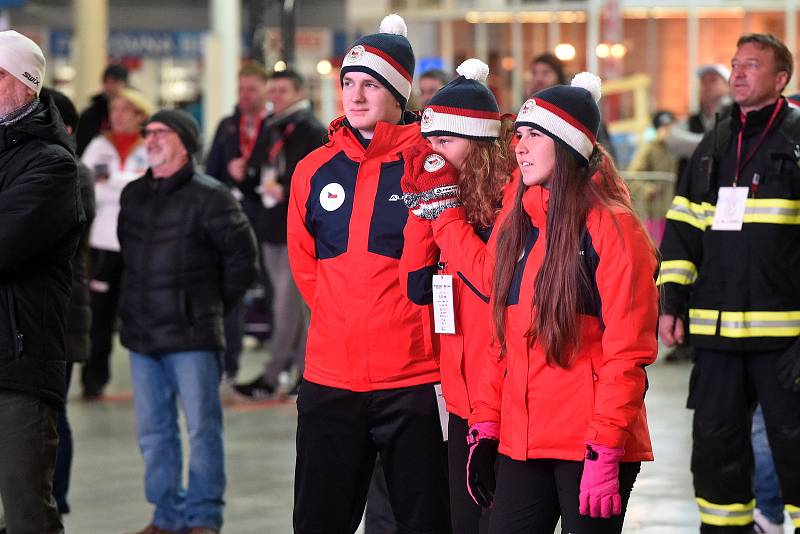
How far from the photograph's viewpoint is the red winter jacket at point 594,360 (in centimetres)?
410

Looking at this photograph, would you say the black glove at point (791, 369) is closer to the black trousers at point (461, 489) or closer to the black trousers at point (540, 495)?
the black trousers at point (461, 489)

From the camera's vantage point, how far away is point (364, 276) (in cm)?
488

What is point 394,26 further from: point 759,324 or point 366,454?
point 759,324

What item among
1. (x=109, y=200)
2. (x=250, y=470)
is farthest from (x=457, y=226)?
(x=109, y=200)

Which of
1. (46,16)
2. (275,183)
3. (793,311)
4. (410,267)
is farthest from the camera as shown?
(46,16)

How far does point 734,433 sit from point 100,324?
570 centimetres

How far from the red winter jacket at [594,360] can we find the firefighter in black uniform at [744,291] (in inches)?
78.9

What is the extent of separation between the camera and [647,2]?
110 ft

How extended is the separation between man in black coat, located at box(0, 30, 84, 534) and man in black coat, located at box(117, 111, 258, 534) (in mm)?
1606

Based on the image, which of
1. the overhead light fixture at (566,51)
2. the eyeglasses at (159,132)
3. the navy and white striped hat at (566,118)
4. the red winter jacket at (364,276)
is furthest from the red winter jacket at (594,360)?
the overhead light fixture at (566,51)

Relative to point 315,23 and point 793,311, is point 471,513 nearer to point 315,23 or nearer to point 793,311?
point 793,311


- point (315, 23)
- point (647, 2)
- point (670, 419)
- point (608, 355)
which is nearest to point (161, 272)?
point (608, 355)

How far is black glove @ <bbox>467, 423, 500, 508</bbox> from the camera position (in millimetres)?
4398

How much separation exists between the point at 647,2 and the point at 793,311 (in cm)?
2827
